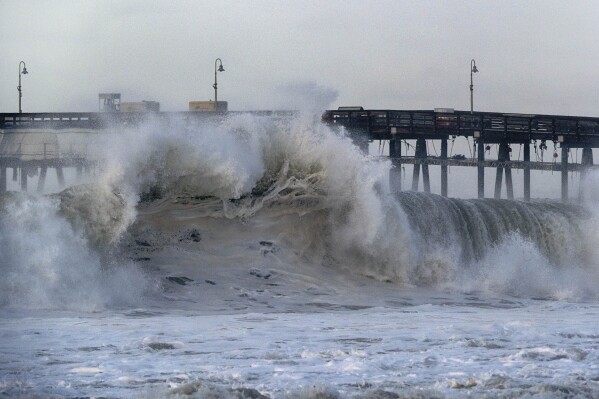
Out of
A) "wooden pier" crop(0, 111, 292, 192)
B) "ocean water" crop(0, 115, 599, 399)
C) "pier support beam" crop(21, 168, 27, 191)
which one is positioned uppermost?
"wooden pier" crop(0, 111, 292, 192)

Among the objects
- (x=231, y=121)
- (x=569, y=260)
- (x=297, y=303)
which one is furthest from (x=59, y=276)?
(x=569, y=260)

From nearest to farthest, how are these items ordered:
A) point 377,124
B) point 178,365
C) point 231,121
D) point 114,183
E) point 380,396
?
point 380,396, point 178,365, point 114,183, point 231,121, point 377,124

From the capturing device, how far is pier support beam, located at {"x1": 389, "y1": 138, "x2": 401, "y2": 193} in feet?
145

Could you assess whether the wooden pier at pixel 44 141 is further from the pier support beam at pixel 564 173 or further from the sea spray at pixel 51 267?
the sea spray at pixel 51 267

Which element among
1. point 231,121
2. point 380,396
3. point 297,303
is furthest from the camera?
point 231,121

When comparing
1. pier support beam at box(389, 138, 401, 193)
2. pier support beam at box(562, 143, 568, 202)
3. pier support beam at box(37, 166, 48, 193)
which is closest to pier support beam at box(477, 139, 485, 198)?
pier support beam at box(562, 143, 568, 202)

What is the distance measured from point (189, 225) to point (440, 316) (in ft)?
24.2

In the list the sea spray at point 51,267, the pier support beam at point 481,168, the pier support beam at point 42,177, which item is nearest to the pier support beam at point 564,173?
the pier support beam at point 481,168

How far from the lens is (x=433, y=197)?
29.7 meters

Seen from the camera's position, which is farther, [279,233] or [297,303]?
[279,233]

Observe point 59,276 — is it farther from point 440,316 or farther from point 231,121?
point 231,121

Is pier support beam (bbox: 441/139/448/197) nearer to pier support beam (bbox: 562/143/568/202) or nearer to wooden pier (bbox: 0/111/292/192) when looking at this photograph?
pier support beam (bbox: 562/143/568/202)

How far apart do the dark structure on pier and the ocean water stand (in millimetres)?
12213

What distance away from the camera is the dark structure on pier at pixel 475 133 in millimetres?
45500
